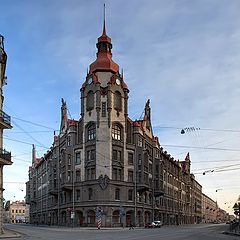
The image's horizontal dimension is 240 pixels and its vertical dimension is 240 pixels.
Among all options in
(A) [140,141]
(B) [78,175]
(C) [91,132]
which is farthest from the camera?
(A) [140,141]

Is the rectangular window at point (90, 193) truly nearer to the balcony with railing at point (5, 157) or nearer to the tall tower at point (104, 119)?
the tall tower at point (104, 119)

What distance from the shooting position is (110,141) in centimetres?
8225

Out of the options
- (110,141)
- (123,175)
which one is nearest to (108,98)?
(110,141)

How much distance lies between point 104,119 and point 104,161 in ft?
24.9

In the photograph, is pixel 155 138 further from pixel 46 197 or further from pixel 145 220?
pixel 46 197

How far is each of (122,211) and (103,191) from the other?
5.07 meters

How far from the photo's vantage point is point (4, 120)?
3925 centimetres

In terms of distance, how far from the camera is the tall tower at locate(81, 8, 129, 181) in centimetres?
8156

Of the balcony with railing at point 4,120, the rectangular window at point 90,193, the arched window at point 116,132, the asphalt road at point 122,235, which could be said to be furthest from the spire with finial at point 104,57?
the balcony with railing at point 4,120

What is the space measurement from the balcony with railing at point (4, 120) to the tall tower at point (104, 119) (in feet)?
139

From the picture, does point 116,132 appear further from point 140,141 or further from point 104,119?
point 140,141

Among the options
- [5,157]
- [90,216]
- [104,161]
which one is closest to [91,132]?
[104,161]

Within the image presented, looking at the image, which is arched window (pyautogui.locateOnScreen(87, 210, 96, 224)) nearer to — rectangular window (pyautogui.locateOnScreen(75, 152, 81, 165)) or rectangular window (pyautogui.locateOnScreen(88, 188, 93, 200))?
rectangular window (pyautogui.locateOnScreen(88, 188, 93, 200))

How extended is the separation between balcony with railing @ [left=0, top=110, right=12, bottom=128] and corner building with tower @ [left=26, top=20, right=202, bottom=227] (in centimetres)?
4057
